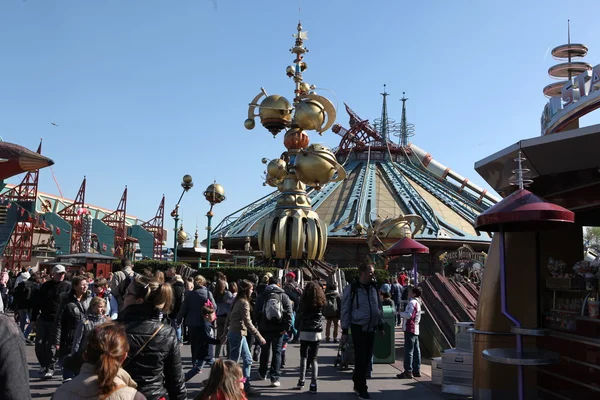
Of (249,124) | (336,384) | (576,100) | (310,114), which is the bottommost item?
(336,384)

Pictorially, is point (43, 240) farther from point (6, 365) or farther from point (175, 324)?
point (6, 365)

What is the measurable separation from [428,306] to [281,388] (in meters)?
4.78

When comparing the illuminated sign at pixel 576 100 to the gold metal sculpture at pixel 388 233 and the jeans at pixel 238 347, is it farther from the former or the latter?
the gold metal sculpture at pixel 388 233

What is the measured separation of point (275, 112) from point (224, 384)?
1812cm

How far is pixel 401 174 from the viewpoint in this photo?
55250 millimetres

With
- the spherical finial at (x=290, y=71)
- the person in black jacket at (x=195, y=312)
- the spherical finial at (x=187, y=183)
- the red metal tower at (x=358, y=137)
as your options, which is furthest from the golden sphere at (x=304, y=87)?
the red metal tower at (x=358, y=137)

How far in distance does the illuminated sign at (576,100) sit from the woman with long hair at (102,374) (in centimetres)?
812

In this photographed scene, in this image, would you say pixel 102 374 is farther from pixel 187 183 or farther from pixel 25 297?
pixel 187 183

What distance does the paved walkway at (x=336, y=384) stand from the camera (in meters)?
8.41

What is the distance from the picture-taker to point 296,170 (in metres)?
20.2

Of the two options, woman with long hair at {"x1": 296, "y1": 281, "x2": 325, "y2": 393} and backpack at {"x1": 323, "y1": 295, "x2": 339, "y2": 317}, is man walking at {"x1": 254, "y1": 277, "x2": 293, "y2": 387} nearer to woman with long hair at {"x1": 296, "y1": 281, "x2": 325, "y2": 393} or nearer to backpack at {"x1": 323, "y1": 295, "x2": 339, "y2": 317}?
woman with long hair at {"x1": 296, "y1": 281, "x2": 325, "y2": 393}

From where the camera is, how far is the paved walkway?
8.41 m

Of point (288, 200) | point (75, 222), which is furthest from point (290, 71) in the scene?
point (75, 222)

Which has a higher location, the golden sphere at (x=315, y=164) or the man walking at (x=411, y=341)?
the golden sphere at (x=315, y=164)
